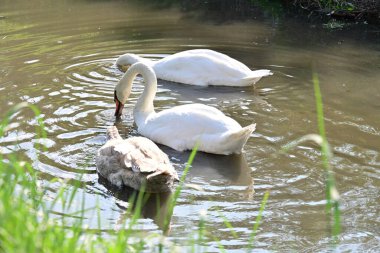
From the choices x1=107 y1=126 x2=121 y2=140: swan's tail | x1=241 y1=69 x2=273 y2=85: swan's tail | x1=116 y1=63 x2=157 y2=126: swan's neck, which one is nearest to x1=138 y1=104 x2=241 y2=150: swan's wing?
x1=116 y1=63 x2=157 y2=126: swan's neck

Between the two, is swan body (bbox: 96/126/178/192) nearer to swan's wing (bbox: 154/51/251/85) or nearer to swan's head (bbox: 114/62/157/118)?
swan's head (bbox: 114/62/157/118)

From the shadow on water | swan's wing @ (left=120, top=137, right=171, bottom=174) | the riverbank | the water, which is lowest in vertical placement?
the shadow on water

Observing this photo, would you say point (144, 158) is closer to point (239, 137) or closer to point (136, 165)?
point (136, 165)

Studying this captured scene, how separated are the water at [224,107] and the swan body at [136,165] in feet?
0.39

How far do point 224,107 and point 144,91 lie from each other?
0.99 meters

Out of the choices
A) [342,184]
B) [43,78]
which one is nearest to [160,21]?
[43,78]

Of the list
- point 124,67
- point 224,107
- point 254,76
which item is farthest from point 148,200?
point 124,67

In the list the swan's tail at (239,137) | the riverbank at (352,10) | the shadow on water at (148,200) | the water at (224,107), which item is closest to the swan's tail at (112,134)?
the water at (224,107)

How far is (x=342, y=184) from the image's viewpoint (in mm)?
6535

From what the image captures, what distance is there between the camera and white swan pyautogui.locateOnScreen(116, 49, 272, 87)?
31.4 feet

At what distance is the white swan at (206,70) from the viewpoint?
9570 millimetres

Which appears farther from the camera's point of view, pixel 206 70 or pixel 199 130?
pixel 206 70

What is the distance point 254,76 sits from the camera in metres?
9.45

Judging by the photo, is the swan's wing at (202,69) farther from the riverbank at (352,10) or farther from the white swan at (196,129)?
the riverbank at (352,10)
